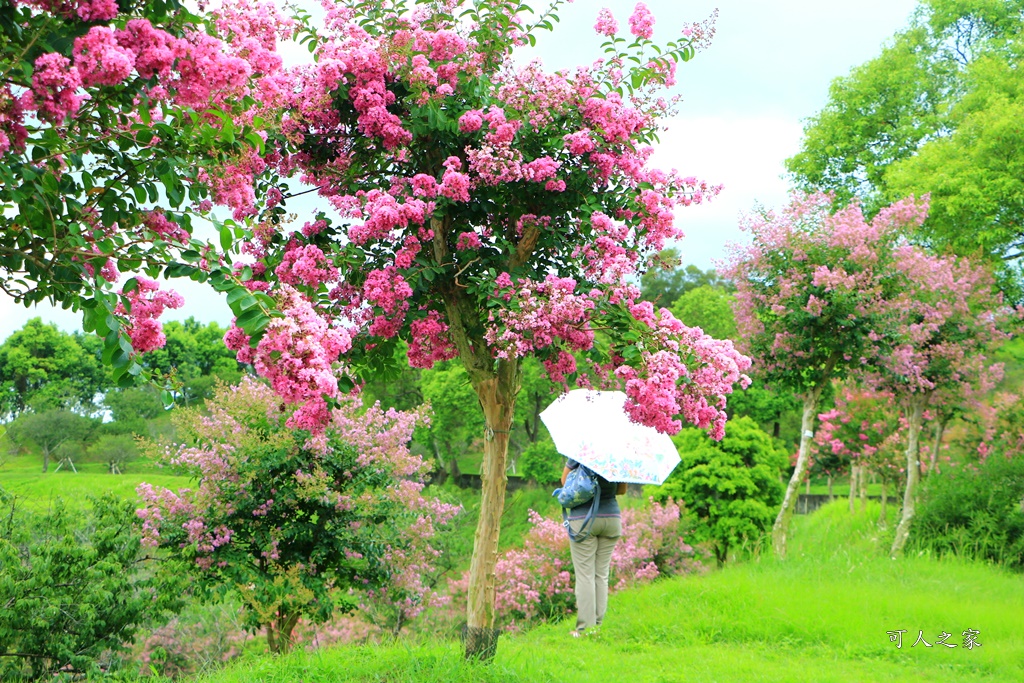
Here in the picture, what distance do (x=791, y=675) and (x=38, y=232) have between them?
5948mm

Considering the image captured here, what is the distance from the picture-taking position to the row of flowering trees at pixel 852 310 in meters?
10.6

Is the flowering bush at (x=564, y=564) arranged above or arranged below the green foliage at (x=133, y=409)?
below

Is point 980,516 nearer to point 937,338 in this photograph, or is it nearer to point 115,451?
point 937,338

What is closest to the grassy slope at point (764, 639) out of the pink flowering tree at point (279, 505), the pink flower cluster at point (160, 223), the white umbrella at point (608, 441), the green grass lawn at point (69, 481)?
the pink flowering tree at point (279, 505)

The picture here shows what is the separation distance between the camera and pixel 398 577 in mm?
9555

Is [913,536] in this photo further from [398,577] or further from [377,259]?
[377,259]

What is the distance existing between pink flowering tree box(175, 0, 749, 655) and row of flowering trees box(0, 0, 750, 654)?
0.06 feet

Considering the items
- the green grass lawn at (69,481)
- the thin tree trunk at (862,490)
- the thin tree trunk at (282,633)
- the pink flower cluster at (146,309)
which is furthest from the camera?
the thin tree trunk at (862,490)

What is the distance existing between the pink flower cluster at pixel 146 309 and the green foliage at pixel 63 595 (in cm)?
406

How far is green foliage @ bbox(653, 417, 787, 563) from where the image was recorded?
11891 millimetres

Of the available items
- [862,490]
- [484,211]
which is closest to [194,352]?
[862,490]

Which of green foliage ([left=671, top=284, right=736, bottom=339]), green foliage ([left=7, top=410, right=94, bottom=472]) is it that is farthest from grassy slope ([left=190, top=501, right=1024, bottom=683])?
green foliage ([left=7, top=410, right=94, bottom=472])

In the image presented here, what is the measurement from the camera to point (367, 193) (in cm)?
479

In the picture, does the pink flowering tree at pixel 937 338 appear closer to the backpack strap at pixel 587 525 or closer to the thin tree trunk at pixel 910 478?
the thin tree trunk at pixel 910 478
